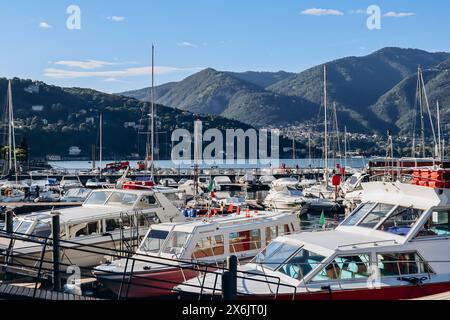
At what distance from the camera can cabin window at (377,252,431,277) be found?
13.0 m

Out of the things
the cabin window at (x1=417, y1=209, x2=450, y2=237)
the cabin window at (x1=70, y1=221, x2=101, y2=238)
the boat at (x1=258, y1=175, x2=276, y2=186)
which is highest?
the cabin window at (x1=417, y1=209, x2=450, y2=237)

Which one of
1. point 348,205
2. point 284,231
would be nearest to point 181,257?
point 284,231

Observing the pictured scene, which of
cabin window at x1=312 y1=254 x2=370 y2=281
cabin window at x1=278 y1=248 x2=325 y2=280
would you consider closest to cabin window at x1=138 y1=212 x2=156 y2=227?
cabin window at x1=278 y1=248 x2=325 y2=280

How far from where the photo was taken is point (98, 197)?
76.8 feet

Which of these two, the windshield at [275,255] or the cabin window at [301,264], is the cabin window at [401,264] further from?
the windshield at [275,255]

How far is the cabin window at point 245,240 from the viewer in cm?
1762

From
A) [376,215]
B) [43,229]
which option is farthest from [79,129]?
[376,215]

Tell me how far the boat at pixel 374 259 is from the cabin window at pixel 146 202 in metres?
9.31

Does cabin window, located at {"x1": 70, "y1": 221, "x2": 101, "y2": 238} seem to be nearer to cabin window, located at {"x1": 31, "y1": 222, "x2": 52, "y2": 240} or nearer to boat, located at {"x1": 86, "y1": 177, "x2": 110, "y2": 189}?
cabin window, located at {"x1": 31, "y1": 222, "x2": 52, "y2": 240}

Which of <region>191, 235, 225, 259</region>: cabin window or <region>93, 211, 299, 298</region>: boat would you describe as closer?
<region>93, 211, 299, 298</region>: boat

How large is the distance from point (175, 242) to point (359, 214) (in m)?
5.10

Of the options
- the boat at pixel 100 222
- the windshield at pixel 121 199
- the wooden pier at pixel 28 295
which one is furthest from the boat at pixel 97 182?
the wooden pier at pixel 28 295
